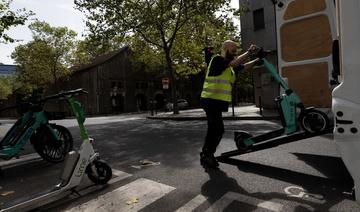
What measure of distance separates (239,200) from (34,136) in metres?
4.26

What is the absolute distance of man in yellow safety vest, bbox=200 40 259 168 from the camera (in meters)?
4.78

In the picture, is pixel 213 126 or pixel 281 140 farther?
pixel 213 126

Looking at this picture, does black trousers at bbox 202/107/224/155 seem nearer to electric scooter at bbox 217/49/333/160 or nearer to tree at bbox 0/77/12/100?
electric scooter at bbox 217/49/333/160

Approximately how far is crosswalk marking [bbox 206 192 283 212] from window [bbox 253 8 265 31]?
18.7 meters

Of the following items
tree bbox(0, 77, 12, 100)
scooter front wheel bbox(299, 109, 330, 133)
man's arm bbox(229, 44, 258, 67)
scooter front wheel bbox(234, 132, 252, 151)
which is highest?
tree bbox(0, 77, 12, 100)

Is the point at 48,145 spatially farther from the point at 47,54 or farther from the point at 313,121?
the point at 47,54

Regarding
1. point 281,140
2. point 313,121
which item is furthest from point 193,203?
point 313,121

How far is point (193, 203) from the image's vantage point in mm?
3445

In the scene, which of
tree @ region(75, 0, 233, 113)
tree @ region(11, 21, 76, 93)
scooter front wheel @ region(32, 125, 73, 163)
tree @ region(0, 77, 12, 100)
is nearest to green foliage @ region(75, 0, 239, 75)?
tree @ region(75, 0, 233, 113)

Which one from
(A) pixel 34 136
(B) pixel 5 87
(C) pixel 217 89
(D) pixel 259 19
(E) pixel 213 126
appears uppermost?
(D) pixel 259 19

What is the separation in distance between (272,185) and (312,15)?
119 inches

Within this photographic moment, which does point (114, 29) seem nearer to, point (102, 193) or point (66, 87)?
point (102, 193)

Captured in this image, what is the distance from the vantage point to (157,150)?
6793 mm

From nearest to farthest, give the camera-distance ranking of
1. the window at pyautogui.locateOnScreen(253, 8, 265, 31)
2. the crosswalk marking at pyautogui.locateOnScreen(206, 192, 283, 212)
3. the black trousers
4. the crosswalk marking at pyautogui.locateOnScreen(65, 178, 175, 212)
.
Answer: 1. the crosswalk marking at pyautogui.locateOnScreen(206, 192, 283, 212)
2. the crosswalk marking at pyautogui.locateOnScreen(65, 178, 175, 212)
3. the black trousers
4. the window at pyautogui.locateOnScreen(253, 8, 265, 31)
